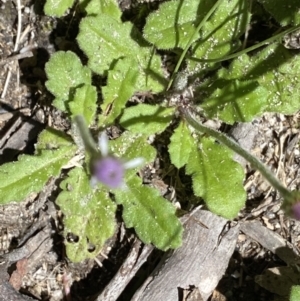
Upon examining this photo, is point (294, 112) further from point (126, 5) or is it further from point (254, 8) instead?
point (126, 5)

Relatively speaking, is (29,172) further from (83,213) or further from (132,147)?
(132,147)

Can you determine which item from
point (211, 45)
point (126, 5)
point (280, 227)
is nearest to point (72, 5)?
point (126, 5)

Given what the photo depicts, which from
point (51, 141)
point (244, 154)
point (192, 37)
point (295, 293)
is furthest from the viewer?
point (51, 141)

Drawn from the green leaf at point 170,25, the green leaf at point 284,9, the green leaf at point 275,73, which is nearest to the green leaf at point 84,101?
the green leaf at point 170,25

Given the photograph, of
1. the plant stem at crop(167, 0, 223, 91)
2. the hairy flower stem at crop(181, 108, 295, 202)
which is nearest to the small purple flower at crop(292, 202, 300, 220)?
the hairy flower stem at crop(181, 108, 295, 202)

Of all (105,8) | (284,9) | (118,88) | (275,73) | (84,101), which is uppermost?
(284,9)

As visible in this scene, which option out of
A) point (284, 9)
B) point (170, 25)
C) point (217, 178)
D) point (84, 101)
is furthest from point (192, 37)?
point (217, 178)

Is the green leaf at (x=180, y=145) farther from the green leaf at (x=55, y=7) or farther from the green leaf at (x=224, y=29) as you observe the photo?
the green leaf at (x=55, y=7)
